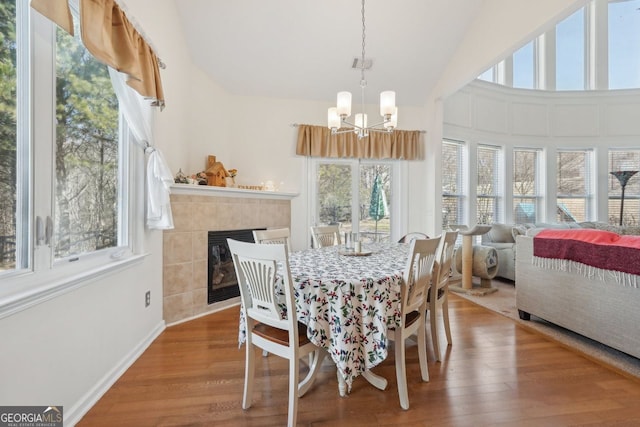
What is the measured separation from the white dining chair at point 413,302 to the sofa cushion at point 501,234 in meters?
3.60

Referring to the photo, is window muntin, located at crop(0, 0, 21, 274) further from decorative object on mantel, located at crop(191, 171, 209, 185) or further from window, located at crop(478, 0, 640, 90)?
window, located at crop(478, 0, 640, 90)

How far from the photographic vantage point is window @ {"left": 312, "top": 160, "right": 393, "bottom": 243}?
4477 millimetres

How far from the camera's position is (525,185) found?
558cm

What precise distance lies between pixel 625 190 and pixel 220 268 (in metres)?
7.12

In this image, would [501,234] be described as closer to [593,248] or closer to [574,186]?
[574,186]

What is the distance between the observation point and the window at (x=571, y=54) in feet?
18.2

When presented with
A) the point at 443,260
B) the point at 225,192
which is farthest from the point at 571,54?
→ the point at 225,192

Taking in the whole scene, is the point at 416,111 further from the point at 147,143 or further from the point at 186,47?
the point at 147,143

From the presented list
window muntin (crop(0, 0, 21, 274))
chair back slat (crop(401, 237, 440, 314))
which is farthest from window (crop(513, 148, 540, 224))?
window muntin (crop(0, 0, 21, 274))

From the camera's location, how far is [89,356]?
168cm

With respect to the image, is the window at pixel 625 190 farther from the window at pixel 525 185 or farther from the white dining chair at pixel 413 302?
the white dining chair at pixel 413 302

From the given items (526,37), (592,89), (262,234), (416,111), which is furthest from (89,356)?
(592,89)

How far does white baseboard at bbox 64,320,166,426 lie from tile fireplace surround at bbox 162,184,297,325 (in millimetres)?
478

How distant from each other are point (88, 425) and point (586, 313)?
11.1 feet
